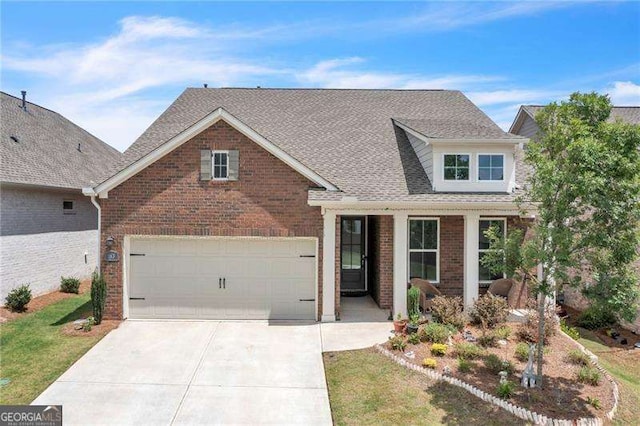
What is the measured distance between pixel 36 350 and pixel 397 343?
794 centimetres

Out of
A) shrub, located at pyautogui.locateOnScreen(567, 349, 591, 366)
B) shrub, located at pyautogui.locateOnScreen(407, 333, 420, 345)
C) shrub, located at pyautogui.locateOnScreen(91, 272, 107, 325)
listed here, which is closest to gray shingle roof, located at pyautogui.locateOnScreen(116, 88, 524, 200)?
shrub, located at pyautogui.locateOnScreen(91, 272, 107, 325)

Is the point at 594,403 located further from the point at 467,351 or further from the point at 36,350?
the point at 36,350

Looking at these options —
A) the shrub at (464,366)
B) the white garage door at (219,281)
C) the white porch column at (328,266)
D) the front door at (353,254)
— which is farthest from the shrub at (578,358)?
the front door at (353,254)

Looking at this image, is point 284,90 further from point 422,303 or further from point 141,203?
point 422,303

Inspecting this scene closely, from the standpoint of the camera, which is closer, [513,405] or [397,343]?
[513,405]

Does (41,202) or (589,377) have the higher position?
(41,202)

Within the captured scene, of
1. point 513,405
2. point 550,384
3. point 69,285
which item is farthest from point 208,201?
point 550,384

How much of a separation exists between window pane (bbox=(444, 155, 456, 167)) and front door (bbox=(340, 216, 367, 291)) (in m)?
3.55

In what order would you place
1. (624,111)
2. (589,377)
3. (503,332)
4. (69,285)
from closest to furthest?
(589,377), (503,332), (69,285), (624,111)

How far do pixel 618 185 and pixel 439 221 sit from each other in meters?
6.00

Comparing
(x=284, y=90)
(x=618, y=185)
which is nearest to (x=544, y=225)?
(x=618, y=185)

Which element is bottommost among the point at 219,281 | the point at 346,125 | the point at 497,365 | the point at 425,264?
the point at 497,365

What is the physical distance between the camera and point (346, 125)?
48.8 feet

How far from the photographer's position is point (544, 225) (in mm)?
6742
